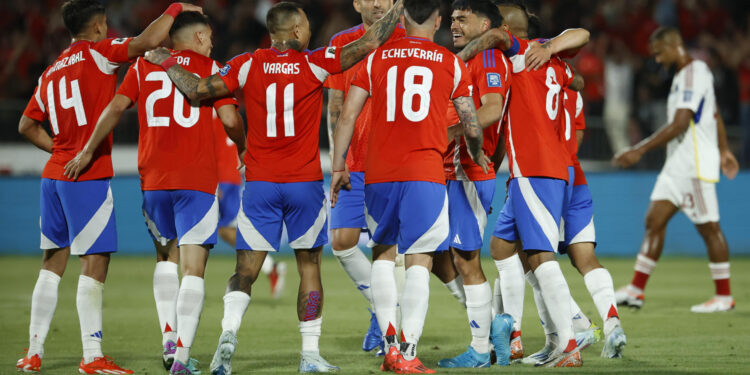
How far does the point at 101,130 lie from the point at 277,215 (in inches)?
52.8

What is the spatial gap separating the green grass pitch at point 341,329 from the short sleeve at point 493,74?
1870 millimetres

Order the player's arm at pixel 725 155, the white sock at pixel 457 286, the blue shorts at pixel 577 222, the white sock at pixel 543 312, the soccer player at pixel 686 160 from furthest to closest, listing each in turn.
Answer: the player's arm at pixel 725 155
the soccer player at pixel 686 160
the white sock at pixel 457 286
the blue shorts at pixel 577 222
the white sock at pixel 543 312

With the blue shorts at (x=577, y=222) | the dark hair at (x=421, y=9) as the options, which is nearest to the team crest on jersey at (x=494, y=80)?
the dark hair at (x=421, y=9)

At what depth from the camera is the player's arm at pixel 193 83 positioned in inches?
243

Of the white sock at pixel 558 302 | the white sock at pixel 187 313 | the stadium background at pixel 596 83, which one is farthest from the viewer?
the stadium background at pixel 596 83

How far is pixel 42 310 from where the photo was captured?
648 cm

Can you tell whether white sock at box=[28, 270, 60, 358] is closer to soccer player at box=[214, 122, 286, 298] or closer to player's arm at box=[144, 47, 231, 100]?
player's arm at box=[144, 47, 231, 100]

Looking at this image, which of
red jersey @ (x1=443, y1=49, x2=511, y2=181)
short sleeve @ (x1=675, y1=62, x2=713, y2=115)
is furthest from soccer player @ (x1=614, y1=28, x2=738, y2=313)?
red jersey @ (x1=443, y1=49, x2=511, y2=181)

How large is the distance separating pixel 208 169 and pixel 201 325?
276cm

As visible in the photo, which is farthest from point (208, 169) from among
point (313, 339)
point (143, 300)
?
point (143, 300)

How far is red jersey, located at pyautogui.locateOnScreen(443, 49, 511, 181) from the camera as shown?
629 centimetres

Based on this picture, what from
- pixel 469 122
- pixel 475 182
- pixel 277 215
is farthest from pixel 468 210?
pixel 277 215

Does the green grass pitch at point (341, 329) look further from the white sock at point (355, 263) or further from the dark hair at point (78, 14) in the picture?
the dark hair at point (78, 14)

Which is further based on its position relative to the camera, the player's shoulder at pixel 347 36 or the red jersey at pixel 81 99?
the player's shoulder at pixel 347 36
